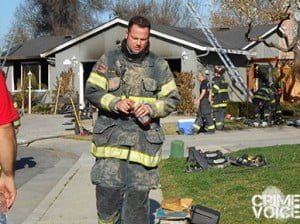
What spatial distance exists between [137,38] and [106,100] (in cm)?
57

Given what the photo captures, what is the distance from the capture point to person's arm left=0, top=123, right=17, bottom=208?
13.8 feet

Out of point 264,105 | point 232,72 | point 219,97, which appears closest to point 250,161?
point 219,97

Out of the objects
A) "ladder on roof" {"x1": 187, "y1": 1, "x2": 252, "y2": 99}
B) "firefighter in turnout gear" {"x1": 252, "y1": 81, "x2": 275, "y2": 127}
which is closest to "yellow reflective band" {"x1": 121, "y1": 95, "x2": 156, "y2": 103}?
"firefighter in turnout gear" {"x1": 252, "y1": 81, "x2": 275, "y2": 127}

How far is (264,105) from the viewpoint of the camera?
2255 cm

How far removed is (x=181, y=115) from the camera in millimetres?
28484

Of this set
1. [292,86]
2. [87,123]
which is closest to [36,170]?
[87,123]

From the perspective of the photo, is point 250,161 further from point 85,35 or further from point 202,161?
point 85,35

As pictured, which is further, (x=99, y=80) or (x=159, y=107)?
(x=99, y=80)

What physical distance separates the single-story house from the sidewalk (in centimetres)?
978

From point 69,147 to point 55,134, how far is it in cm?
406

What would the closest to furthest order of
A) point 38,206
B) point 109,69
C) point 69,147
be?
point 109,69
point 38,206
point 69,147

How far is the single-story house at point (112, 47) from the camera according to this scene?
97.0ft

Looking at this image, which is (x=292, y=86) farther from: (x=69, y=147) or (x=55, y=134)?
(x=69, y=147)

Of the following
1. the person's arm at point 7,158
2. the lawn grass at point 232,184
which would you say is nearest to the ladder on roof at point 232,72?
the lawn grass at point 232,184
